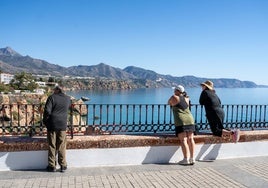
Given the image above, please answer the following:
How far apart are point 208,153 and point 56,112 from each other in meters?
3.75

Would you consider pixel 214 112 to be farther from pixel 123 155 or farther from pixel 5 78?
pixel 5 78

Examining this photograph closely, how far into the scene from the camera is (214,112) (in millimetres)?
7836

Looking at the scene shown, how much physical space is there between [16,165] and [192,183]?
3.45 m

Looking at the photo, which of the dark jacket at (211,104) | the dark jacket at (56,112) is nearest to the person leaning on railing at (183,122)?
the dark jacket at (211,104)

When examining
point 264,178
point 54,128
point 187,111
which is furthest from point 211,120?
point 54,128

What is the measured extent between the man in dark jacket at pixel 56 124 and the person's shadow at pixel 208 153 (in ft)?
10.5

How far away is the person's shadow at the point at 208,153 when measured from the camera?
310 inches

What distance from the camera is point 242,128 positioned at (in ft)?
31.3

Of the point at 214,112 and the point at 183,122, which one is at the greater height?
the point at 214,112

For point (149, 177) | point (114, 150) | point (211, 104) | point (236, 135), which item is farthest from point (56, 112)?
point (236, 135)

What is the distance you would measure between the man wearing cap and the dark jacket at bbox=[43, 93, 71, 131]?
3304 mm

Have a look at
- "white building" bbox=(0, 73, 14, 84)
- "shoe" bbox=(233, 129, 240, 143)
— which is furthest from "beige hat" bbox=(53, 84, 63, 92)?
A: "white building" bbox=(0, 73, 14, 84)

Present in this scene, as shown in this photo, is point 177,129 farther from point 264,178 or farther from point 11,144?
point 11,144

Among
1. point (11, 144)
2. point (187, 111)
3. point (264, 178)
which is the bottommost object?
point (264, 178)
